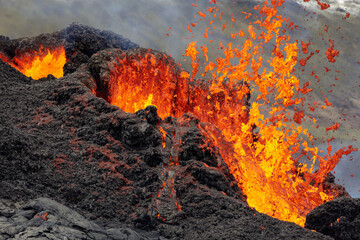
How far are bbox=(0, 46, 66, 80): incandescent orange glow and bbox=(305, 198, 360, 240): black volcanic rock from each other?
17.8m

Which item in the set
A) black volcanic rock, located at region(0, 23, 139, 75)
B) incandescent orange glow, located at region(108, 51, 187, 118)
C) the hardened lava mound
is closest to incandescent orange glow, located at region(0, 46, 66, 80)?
black volcanic rock, located at region(0, 23, 139, 75)

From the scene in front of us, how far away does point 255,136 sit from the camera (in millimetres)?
20000

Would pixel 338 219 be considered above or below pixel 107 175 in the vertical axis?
below

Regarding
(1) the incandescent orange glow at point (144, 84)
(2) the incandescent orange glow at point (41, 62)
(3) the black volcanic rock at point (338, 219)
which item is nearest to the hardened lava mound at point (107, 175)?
(3) the black volcanic rock at point (338, 219)

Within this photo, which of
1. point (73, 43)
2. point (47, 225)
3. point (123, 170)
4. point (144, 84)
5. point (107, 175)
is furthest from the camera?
point (73, 43)

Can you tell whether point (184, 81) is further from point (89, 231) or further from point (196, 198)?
point (89, 231)

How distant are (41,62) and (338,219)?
21.1 metres

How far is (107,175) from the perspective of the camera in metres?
10.2

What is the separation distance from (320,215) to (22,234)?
7.63 metres

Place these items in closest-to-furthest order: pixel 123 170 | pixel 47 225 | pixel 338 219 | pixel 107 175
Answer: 1. pixel 47 225
2. pixel 338 219
3. pixel 107 175
4. pixel 123 170

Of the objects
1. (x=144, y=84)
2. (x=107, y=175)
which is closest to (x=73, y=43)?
(x=144, y=84)

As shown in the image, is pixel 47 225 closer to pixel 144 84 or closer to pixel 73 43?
pixel 144 84

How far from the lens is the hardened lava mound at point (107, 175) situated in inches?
313

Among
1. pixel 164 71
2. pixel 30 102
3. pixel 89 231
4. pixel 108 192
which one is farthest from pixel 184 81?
pixel 89 231
